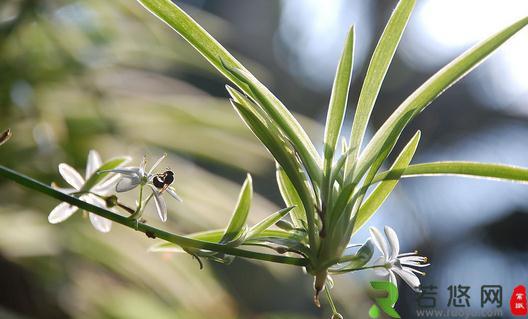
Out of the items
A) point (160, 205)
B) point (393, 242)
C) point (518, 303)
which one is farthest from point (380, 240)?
point (518, 303)

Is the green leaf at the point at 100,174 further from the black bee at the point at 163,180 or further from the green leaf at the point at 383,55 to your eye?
the green leaf at the point at 383,55

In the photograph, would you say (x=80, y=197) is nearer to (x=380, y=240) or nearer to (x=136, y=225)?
(x=136, y=225)

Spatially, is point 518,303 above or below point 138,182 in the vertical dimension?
above

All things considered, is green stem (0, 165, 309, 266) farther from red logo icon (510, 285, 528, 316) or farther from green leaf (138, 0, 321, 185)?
red logo icon (510, 285, 528, 316)

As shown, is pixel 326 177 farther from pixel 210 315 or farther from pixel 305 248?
pixel 210 315

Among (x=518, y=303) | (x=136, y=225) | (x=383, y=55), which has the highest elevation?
(x=518, y=303)

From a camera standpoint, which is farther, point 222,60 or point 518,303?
point 518,303
